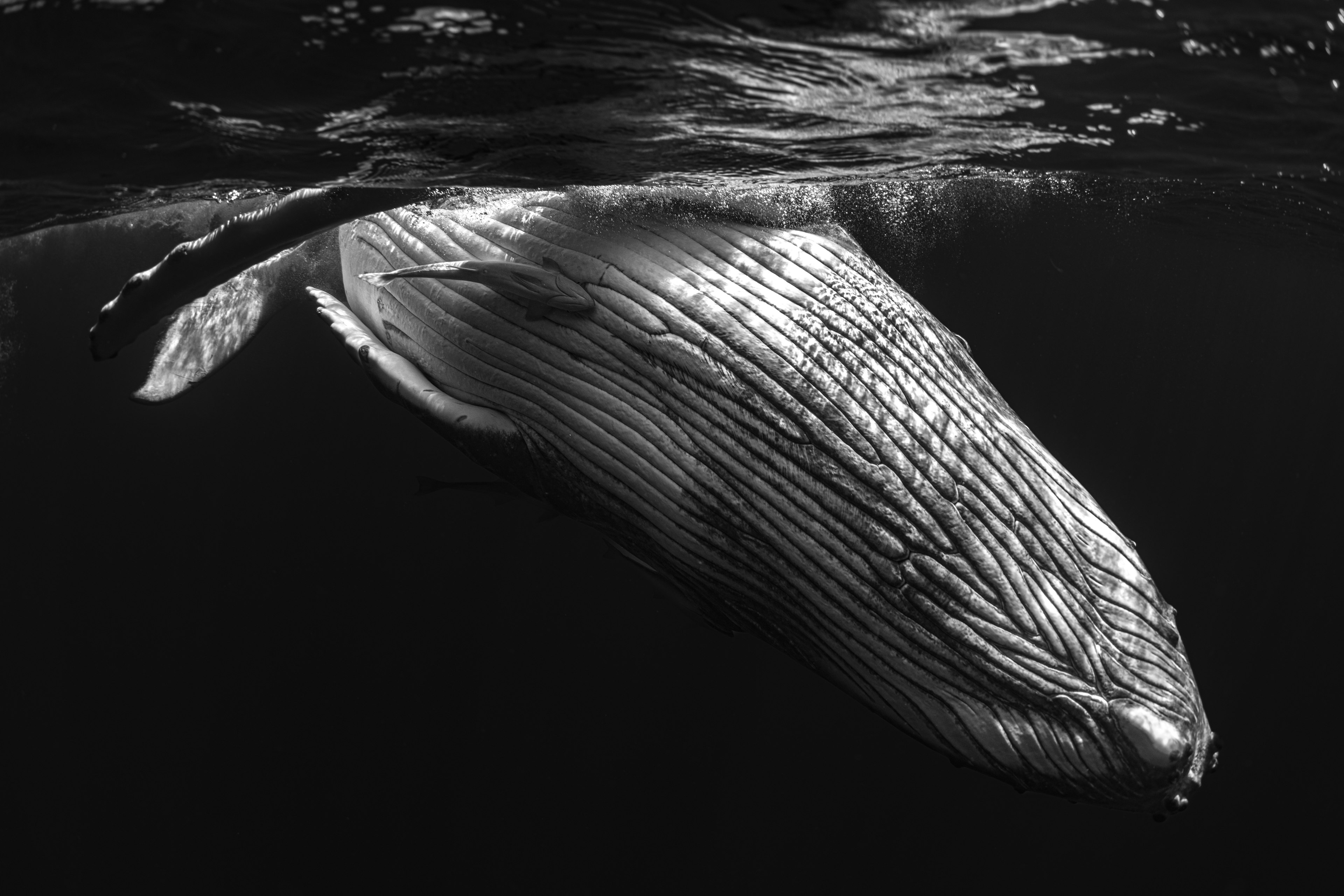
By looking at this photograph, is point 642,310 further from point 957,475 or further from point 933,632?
point 933,632

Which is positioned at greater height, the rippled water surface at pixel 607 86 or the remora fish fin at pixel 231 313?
the rippled water surface at pixel 607 86

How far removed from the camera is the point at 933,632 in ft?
6.54

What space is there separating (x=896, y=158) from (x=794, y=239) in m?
3.80

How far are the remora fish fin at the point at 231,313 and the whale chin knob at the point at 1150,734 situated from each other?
383cm

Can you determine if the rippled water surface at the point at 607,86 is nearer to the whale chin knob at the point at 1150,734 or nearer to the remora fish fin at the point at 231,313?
the remora fish fin at the point at 231,313

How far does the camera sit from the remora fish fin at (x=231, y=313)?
395cm

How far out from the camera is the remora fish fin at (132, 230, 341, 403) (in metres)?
3.95

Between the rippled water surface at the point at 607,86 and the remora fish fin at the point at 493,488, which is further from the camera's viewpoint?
the rippled water surface at the point at 607,86

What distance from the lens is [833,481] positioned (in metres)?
2.11

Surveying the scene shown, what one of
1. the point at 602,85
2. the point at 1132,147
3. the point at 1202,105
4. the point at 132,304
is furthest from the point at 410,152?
the point at 1132,147

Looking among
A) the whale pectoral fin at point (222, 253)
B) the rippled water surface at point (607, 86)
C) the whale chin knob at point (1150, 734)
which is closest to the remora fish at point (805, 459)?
the whale chin knob at point (1150, 734)

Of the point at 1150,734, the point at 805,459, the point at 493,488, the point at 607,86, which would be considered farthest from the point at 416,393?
the point at 1150,734

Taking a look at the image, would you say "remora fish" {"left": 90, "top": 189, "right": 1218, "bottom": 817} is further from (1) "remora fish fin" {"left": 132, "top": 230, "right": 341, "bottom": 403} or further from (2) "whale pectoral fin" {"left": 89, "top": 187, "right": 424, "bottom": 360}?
(1) "remora fish fin" {"left": 132, "top": 230, "right": 341, "bottom": 403}

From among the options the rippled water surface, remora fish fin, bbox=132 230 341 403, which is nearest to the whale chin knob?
the rippled water surface
